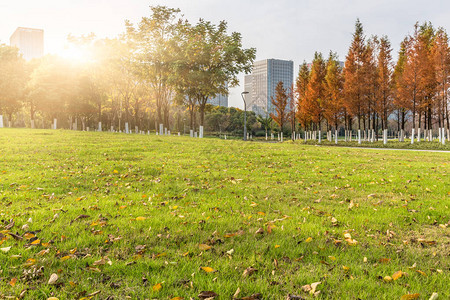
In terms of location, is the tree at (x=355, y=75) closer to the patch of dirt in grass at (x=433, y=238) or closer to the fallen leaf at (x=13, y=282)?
the patch of dirt in grass at (x=433, y=238)

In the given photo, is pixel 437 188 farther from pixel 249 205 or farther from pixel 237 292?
pixel 237 292

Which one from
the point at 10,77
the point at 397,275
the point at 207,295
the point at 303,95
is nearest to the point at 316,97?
the point at 303,95

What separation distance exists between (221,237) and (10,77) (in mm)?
47161

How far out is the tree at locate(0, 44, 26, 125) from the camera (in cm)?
3756

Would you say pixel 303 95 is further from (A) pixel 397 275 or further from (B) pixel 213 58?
(A) pixel 397 275

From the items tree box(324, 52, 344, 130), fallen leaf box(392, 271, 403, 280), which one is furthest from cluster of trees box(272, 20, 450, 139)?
fallen leaf box(392, 271, 403, 280)

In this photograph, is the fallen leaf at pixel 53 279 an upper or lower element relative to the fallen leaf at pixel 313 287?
upper

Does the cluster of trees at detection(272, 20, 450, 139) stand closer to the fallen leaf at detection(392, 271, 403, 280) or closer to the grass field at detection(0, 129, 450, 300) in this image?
the grass field at detection(0, 129, 450, 300)

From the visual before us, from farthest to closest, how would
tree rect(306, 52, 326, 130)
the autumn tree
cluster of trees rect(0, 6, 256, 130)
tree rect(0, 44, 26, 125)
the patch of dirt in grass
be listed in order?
1. tree rect(0, 44, 26, 125)
2. tree rect(306, 52, 326, 130)
3. cluster of trees rect(0, 6, 256, 130)
4. the autumn tree
5. the patch of dirt in grass

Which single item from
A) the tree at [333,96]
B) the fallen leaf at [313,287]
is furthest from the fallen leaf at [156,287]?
the tree at [333,96]

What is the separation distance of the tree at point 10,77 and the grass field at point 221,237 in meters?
40.2

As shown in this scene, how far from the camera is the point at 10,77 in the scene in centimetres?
3822

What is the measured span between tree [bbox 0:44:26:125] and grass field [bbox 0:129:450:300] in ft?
132

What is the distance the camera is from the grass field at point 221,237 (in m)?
2.64
